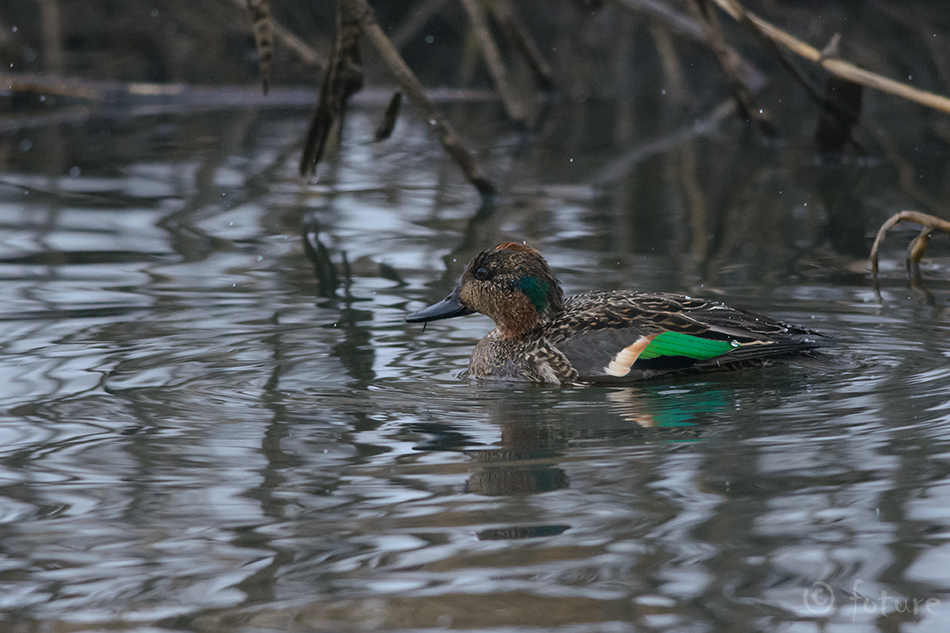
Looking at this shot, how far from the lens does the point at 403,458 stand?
13.0 ft

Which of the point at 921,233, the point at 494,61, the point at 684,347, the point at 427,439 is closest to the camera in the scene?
the point at 427,439

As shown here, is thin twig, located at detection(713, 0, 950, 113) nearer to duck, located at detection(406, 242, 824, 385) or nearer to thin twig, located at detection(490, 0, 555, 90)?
duck, located at detection(406, 242, 824, 385)

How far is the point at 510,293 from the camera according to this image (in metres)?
5.48

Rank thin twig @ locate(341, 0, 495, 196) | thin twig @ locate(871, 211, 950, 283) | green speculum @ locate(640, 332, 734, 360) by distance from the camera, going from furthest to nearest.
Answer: thin twig @ locate(341, 0, 495, 196) < thin twig @ locate(871, 211, 950, 283) < green speculum @ locate(640, 332, 734, 360)

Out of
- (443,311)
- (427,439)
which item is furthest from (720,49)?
(427,439)

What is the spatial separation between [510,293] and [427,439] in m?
1.44

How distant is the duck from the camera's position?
4910 mm

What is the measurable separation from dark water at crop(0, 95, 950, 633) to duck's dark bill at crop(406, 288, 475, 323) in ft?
0.49

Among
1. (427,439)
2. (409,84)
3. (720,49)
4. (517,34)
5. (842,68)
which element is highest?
(517,34)

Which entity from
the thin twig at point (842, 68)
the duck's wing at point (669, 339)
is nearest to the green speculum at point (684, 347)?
the duck's wing at point (669, 339)

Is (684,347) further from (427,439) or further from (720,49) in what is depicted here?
(720,49)

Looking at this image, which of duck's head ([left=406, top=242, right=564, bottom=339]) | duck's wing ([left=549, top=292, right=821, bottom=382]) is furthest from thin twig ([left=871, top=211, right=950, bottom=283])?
duck's head ([left=406, top=242, right=564, bottom=339])

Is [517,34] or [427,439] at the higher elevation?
[517,34]

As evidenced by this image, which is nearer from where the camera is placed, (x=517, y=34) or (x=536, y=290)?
(x=536, y=290)
